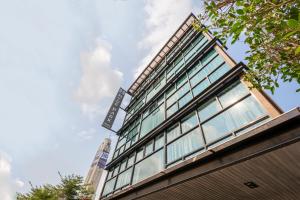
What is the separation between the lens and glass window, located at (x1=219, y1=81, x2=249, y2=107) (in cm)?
740

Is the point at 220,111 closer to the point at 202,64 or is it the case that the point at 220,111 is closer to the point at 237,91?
the point at 237,91

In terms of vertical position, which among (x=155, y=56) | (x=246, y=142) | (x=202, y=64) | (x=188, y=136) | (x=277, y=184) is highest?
(x=155, y=56)

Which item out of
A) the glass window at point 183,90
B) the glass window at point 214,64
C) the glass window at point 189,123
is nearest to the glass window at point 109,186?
the glass window at point 189,123

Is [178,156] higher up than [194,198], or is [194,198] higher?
A: [178,156]

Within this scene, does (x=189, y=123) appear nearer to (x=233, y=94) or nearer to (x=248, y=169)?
(x=233, y=94)

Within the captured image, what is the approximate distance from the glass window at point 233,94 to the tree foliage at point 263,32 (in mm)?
2961

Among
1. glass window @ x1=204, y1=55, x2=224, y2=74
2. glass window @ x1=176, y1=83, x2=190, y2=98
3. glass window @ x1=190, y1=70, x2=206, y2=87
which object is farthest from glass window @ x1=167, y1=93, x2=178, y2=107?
glass window @ x1=204, y1=55, x2=224, y2=74

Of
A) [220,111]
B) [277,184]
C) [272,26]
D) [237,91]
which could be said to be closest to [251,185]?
[277,184]

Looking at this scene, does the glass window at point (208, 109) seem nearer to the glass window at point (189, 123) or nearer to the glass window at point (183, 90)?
the glass window at point (189, 123)

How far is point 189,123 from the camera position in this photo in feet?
30.3

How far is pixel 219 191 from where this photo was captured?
6520 mm

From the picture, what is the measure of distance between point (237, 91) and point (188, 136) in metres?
2.94

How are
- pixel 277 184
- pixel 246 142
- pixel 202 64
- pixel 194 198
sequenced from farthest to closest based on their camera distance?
1. pixel 202 64
2. pixel 194 198
3. pixel 277 184
4. pixel 246 142

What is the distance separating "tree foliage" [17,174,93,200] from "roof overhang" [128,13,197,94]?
515 inches
